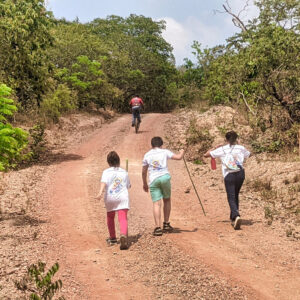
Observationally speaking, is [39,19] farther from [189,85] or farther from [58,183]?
[189,85]

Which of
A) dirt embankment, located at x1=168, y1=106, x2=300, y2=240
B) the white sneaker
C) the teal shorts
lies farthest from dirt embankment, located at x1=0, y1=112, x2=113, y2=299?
dirt embankment, located at x1=168, y1=106, x2=300, y2=240

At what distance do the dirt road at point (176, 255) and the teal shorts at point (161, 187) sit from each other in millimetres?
735

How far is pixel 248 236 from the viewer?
830 centimetres

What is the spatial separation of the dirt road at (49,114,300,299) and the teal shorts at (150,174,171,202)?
0.74 m

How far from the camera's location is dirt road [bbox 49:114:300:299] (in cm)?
578

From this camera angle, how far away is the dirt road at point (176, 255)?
5781 mm

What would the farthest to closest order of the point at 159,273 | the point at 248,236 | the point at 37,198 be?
the point at 37,198 → the point at 248,236 → the point at 159,273

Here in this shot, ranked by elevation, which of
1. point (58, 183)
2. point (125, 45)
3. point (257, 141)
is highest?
point (125, 45)

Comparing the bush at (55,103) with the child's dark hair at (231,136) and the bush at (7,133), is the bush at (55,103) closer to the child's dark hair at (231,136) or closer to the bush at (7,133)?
the bush at (7,133)

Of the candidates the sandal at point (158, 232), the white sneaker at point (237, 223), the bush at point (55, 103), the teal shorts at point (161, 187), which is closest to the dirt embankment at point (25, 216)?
the sandal at point (158, 232)

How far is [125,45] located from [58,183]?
34157 mm

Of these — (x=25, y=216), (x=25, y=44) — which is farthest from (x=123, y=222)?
(x=25, y=44)

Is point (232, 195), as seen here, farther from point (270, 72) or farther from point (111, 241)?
point (270, 72)

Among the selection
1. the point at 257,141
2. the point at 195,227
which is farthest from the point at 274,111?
the point at 195,227
